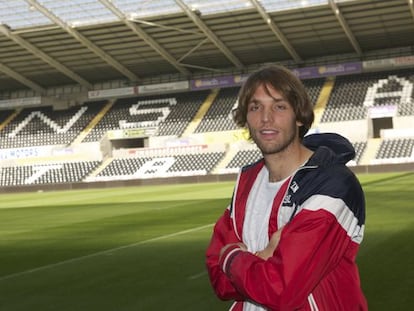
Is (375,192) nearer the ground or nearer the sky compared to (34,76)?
nearer the ground

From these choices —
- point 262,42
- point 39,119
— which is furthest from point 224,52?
point 39,119

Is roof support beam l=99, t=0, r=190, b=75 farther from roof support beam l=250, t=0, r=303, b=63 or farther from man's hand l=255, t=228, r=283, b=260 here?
man's hand l=255, t=228, r=283, b=260

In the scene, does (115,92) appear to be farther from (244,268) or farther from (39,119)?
(244,268)

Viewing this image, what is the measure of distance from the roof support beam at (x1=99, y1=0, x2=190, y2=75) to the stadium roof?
0.07 metres

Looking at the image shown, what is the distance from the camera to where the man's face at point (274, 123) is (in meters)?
2.37

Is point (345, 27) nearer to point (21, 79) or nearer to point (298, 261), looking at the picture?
point (21, 79)

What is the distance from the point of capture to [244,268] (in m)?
2.14

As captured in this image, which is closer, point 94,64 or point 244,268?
point 244,268

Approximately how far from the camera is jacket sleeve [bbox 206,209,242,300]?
2.37 m

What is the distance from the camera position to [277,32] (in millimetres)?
45625

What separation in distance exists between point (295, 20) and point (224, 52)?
23.2ft

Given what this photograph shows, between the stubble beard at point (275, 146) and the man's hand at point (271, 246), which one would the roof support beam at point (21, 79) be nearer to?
the stubble beard at point (275, 146)

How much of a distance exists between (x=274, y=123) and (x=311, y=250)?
512mm

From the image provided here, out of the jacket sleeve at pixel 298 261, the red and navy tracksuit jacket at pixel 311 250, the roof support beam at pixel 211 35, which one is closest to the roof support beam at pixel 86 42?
the roof support beam at pixel 211 35
